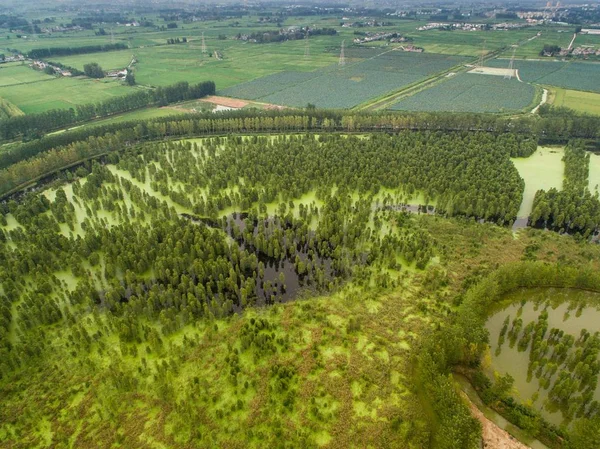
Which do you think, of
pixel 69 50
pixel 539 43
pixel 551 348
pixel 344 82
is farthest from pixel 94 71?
pixel 539 43

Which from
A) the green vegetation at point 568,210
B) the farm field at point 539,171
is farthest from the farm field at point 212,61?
the green vegetation at point 568,210

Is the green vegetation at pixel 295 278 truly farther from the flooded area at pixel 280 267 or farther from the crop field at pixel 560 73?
the crop field at pixel 560 73

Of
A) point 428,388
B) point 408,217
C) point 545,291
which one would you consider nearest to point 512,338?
point 545,291

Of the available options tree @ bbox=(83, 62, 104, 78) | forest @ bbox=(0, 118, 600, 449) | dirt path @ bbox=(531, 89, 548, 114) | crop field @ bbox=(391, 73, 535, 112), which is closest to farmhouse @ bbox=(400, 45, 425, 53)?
crop field @ bbox=(391, 73, 535, 112)

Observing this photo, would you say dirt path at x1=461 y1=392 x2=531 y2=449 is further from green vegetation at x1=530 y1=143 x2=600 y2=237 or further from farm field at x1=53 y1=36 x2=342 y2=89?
farm field at x1=53 y1=36 x2=342 y2=89

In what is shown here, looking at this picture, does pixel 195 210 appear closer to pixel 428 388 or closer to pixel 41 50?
pixel 428 388

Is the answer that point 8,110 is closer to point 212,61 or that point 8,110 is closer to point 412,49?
point 212,61
